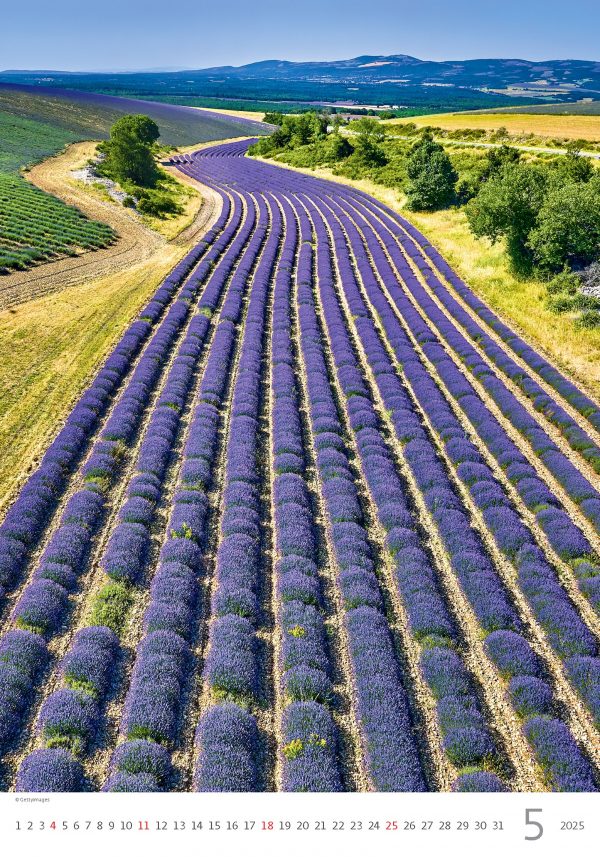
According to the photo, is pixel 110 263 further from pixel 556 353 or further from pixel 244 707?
pixel 244 707

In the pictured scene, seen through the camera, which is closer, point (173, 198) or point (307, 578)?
point (307, 578)

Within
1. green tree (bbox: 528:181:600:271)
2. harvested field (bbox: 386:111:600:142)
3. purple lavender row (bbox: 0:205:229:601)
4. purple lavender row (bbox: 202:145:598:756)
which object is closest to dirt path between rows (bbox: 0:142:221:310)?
purple lavender row (bbox: 0:205:229:601)

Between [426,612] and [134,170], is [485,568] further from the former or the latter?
[134,170]

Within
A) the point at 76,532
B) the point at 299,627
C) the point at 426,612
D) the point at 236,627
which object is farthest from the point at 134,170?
the point at 426,612

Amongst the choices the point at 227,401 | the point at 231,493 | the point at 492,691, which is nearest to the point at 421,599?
the point at 492,691

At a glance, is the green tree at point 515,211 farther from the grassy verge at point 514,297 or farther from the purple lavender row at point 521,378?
the purple lavender row at point 521,378

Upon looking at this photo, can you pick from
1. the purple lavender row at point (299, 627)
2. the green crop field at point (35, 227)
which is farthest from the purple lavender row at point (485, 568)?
the green crop field at point (35, 227)
